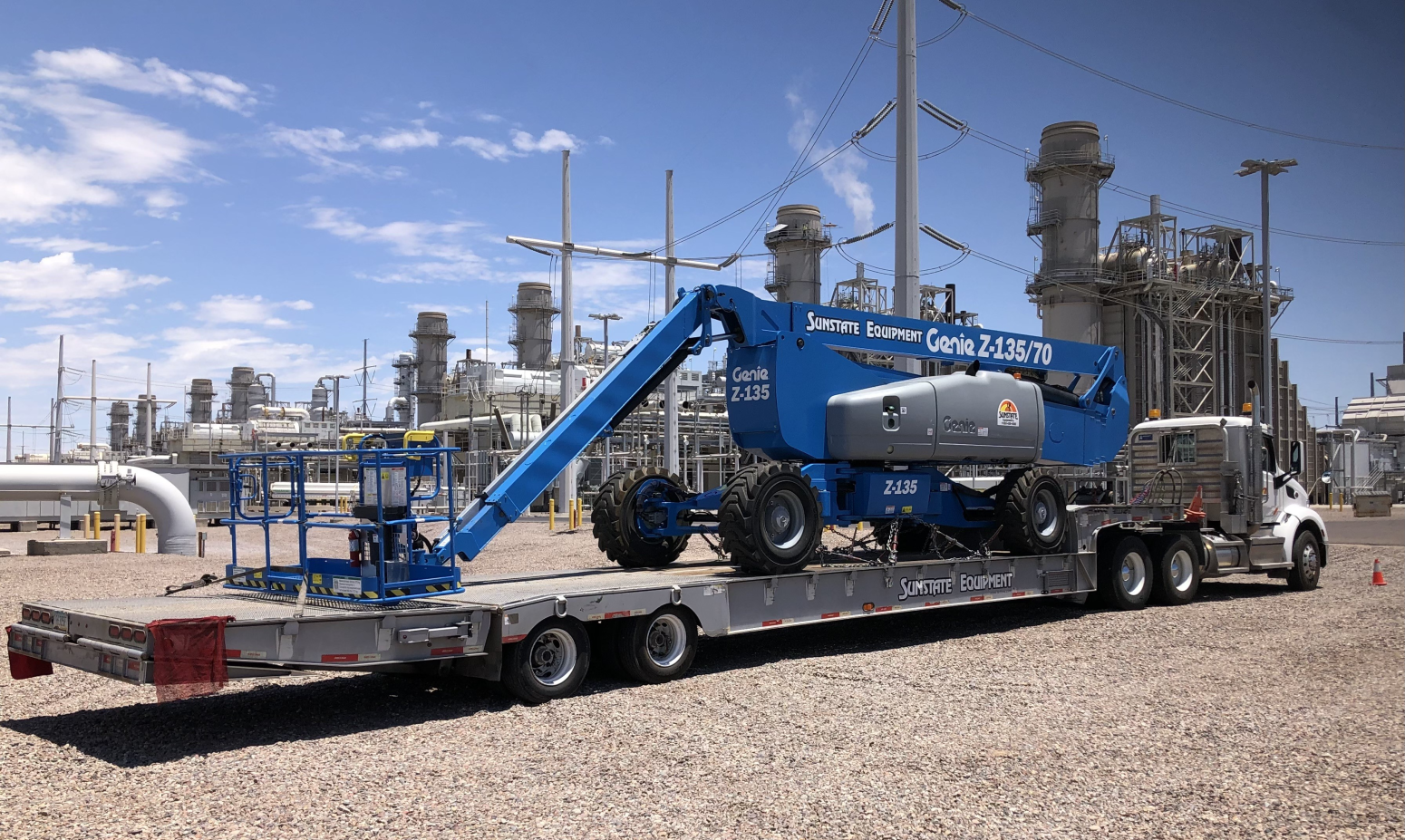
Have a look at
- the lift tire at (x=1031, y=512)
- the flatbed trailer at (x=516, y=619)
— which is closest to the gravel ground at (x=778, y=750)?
the flatbed trailer at (x=516, y=619)

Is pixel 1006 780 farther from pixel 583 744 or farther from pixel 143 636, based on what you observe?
pixel 143 636

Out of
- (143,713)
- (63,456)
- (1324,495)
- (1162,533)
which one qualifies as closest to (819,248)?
(1324,495)

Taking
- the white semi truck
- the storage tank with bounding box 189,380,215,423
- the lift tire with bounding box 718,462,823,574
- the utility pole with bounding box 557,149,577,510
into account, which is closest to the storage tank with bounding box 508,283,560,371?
the storage tank with bounding box 189,380,215,423

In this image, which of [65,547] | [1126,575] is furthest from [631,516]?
[65,547]

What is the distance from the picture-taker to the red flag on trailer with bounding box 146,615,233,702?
22.7 feet

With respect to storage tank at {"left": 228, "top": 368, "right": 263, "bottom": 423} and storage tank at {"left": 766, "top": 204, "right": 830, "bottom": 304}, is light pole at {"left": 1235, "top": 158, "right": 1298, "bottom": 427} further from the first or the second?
storage tank at {"left": 228, "top": 368, "right": 263, "bottom": 423}

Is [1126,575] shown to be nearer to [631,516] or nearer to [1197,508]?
[1197,508]

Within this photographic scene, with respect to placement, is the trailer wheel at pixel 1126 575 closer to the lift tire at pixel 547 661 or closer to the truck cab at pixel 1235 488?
the truck cab at pixel 1235 488

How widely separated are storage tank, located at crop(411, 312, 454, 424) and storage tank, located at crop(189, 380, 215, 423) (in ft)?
70.9

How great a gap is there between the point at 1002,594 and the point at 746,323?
15.7ft

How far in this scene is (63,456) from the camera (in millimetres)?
77062

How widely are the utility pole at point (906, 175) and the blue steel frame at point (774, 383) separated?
2726mm

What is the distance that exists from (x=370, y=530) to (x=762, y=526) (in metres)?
3.97

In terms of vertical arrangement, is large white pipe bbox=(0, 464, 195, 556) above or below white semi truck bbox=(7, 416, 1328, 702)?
above
